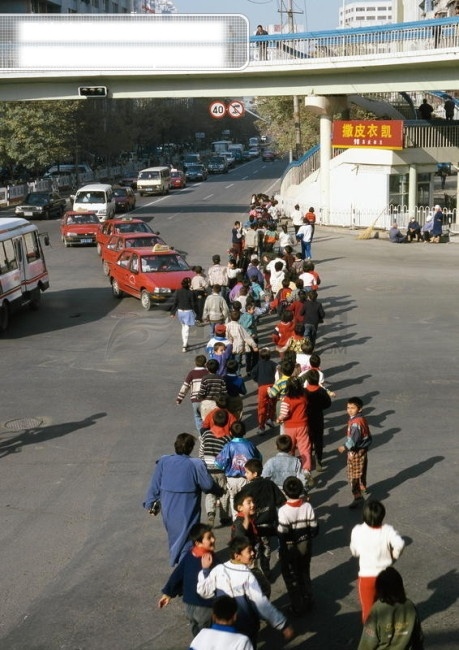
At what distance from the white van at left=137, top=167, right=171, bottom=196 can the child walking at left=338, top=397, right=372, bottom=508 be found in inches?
2179

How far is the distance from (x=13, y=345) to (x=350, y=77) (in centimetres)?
2444

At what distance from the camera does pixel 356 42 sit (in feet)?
128

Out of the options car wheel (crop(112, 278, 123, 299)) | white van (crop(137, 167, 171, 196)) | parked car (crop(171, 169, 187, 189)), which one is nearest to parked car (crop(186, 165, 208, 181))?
parked car (crop(171, 169, 187, 189))

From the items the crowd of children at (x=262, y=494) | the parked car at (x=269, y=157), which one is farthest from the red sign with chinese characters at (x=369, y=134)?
the parked car at (x=269, y=157)

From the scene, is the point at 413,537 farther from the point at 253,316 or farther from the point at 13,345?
the point at 13,345

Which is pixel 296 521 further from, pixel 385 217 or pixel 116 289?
pixel 385 217

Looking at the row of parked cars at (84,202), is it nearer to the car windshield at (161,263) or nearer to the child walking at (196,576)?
the car windshield at (161,263)

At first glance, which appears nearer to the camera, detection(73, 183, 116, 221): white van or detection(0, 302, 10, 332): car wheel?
detection(0, 302, 10, 332): car wheel

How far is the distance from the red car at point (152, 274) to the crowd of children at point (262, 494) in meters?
5.97

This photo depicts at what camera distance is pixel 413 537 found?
33.0ft

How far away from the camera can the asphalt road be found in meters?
8.52

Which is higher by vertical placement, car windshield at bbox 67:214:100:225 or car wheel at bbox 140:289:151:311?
car windshield at bbox 67:214:100:225

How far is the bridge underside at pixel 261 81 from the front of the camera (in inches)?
1531

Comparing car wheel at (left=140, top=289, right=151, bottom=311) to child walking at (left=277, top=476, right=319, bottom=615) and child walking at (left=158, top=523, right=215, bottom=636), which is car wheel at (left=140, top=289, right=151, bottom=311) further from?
child walking at (left=158, top=523, right=215, bottom=636)
